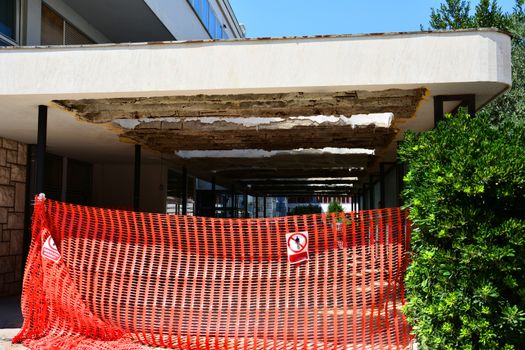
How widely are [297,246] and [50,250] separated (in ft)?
10.5

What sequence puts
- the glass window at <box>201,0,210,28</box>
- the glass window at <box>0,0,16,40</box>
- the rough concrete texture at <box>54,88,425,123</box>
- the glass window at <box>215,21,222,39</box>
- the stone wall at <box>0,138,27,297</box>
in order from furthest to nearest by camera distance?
the glass window at <box>215,21,222,39</box> → the glass window at <box>201,0,210,28</box> → the stone wall at <box>0,138,27,297</box> → the glass window at <box>0,0,16,40</box> → the rough concrete texture at <box>54,88,425,123</box>

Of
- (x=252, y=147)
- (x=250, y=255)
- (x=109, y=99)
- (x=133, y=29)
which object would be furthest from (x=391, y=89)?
(x=133, y=29)

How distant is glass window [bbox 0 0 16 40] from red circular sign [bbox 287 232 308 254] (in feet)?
21.4

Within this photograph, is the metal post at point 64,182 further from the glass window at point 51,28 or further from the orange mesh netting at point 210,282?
the orange mesh netting at point 210,282

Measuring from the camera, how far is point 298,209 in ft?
124

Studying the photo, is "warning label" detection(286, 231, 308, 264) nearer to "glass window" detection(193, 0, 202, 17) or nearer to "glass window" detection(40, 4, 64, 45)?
"glass window" detection(40, 4, 64, 45)

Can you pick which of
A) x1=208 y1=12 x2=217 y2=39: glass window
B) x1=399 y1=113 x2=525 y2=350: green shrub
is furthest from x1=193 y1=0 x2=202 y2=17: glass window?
x1=399 y1=113 x2=525 y2=350: green shrub

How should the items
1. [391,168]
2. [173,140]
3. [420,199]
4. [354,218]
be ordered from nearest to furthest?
[420,199] → [354,218] → [173,140] → [391,168]

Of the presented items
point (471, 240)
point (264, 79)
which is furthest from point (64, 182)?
point (471, 240)

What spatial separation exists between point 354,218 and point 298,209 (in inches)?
1257

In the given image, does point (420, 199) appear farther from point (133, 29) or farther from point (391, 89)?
point (133, 29)

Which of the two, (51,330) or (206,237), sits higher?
(206,237)

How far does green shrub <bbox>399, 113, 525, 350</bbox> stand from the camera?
4617mm

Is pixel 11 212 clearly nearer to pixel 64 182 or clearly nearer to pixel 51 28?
pixel 64 182
